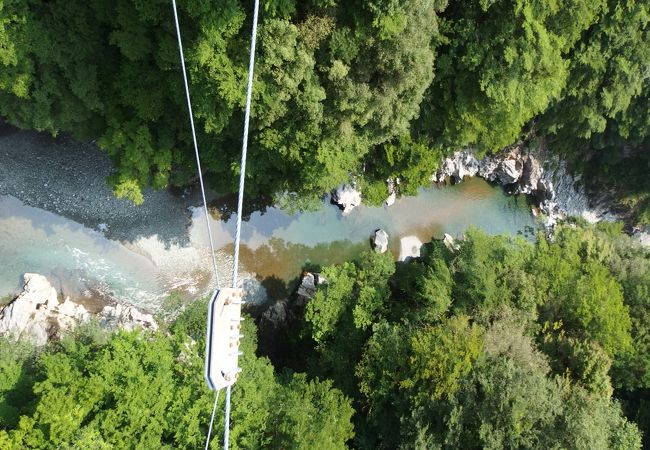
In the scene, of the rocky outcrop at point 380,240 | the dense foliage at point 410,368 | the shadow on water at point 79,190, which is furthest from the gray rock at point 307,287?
the shadow on water at point 79,190

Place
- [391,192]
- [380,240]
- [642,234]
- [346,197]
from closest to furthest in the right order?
[346,197] → [391,192] → [380,240] → [642,234]

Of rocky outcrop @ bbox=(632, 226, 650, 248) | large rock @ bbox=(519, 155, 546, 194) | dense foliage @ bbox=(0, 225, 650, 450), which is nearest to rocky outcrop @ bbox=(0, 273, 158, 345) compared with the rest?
dense foliage @ bbox=(0, 225, 650, 450)

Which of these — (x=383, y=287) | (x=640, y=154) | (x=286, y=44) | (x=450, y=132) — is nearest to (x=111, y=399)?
(x=383, y=287)

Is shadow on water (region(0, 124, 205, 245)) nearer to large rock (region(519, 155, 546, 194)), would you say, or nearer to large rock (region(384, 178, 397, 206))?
large rock (region(384, 178, 397, 206))

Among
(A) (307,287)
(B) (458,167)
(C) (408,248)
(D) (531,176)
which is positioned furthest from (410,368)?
(D) (531,176)

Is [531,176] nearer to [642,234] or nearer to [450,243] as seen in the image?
[450,243]

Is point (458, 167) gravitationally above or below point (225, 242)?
above
